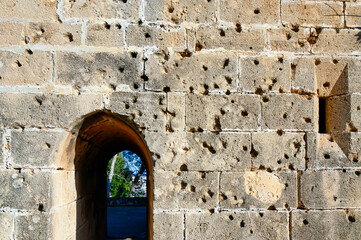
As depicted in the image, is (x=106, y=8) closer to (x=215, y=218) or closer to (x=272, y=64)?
(x=272, y=64)

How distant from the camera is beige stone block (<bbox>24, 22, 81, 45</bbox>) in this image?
11.0 feet

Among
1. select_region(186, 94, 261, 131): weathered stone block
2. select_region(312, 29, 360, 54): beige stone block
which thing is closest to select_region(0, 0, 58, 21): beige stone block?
select_region(186, 94, 261, 131): weathered stone block

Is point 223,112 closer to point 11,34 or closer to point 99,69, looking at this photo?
point 99,69

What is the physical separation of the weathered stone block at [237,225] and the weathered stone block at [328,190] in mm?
346

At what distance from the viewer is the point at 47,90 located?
10.8ft

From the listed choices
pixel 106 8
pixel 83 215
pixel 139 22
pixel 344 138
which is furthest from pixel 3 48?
pixel 344 138

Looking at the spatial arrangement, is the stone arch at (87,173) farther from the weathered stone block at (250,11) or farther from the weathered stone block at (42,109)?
the weathered stone block at (250,11)

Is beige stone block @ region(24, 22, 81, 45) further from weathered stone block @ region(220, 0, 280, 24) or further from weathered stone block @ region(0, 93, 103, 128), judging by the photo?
weathered stone block @ region(220, 0, 280, 24)

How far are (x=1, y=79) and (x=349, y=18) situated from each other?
3.80 m

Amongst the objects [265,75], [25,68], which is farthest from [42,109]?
[265,75]

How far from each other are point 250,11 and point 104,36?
159 cm

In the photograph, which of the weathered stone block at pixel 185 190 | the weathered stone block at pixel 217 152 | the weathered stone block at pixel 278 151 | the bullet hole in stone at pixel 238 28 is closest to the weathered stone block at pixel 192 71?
the bullet hole in stone at pixel 238 28

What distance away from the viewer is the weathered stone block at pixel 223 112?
3.36 metres

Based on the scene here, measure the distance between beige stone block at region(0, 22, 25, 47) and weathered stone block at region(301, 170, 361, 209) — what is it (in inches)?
130
